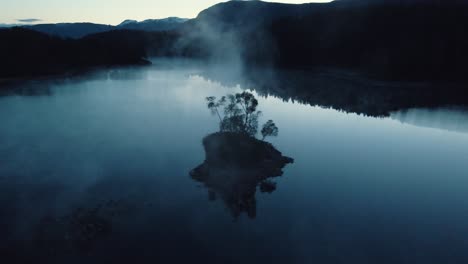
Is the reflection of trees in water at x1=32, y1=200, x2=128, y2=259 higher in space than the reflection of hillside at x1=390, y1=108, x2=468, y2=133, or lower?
lower

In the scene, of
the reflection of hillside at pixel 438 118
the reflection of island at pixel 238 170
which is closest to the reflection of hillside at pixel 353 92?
the reflection of hillside at pixel 438 118

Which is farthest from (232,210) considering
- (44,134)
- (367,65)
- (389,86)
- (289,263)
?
(367,65)

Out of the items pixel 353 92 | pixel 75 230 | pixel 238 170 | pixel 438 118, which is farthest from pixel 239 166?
pixel 353 92

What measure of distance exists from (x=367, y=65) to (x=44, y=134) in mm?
159583

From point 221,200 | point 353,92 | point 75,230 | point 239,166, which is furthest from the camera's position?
point 353,92

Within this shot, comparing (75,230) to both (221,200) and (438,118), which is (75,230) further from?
(438,118)

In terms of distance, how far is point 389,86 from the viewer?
146 metres

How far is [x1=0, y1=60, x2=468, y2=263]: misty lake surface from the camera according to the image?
37.9 meters

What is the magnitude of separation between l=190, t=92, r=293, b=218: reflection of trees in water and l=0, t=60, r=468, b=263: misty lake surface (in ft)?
5.70

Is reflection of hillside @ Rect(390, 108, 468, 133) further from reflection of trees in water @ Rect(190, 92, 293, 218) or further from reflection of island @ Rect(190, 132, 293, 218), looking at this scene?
reflection of island @ Rect(190, 132, 293, 218)

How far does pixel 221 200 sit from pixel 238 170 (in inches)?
298

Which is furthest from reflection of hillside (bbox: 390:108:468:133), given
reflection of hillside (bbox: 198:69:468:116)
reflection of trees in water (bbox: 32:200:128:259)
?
reflection of trees in water (bbox: 32:200:128:259)

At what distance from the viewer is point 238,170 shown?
5356cm

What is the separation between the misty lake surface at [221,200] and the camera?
3791 cm
